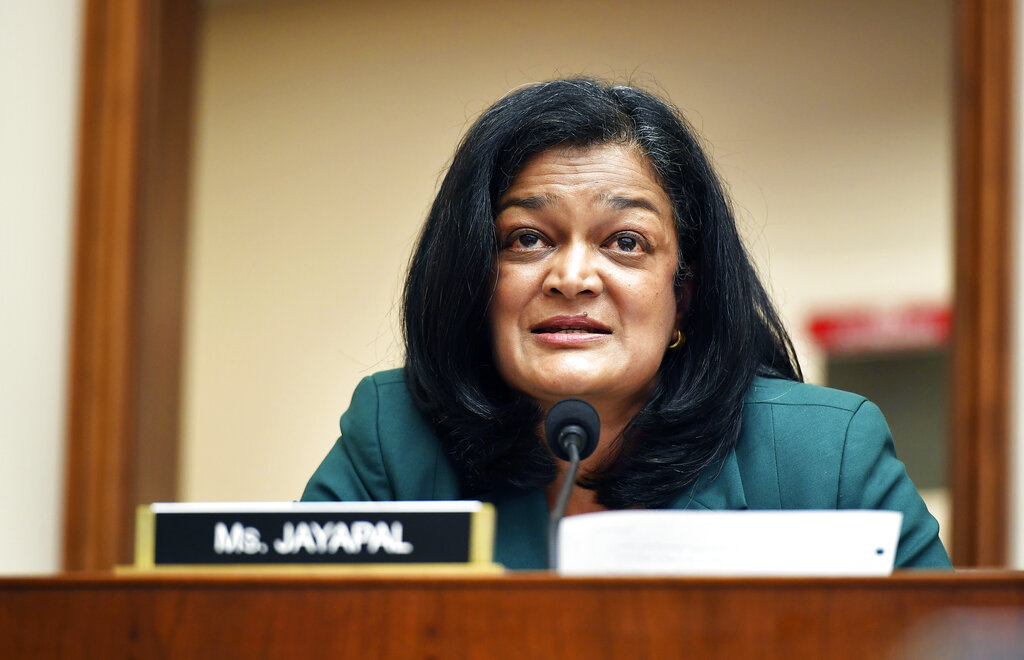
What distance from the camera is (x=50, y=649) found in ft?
2.42

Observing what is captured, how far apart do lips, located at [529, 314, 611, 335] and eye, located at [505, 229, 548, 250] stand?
0.36 feet

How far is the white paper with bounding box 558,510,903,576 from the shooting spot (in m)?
0.75

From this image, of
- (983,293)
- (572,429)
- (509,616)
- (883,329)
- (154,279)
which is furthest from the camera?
(883,329)

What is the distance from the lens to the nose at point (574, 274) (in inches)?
54.2

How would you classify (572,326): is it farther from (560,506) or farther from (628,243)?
(560,506)

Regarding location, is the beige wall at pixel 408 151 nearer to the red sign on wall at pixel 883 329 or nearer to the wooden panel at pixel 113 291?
the red sign on wall at pixel 883 329

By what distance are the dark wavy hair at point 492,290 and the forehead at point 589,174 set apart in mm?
14

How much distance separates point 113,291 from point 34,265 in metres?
0.17

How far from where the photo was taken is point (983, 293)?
2107mm

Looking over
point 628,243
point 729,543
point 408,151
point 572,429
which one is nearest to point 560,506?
point 572,429

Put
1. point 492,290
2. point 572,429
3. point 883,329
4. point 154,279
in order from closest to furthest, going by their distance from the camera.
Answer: point 572,429 → point 492,290 → point 154,279 → point 883,329

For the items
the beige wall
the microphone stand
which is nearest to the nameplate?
the microphone stand

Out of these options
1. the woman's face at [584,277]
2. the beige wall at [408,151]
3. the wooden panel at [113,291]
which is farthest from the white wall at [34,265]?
the beige wall at [408,151]

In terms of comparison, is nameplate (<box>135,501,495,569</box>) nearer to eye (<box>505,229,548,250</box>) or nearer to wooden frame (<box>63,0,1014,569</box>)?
eye (<box>505,229,548,250</box>)
